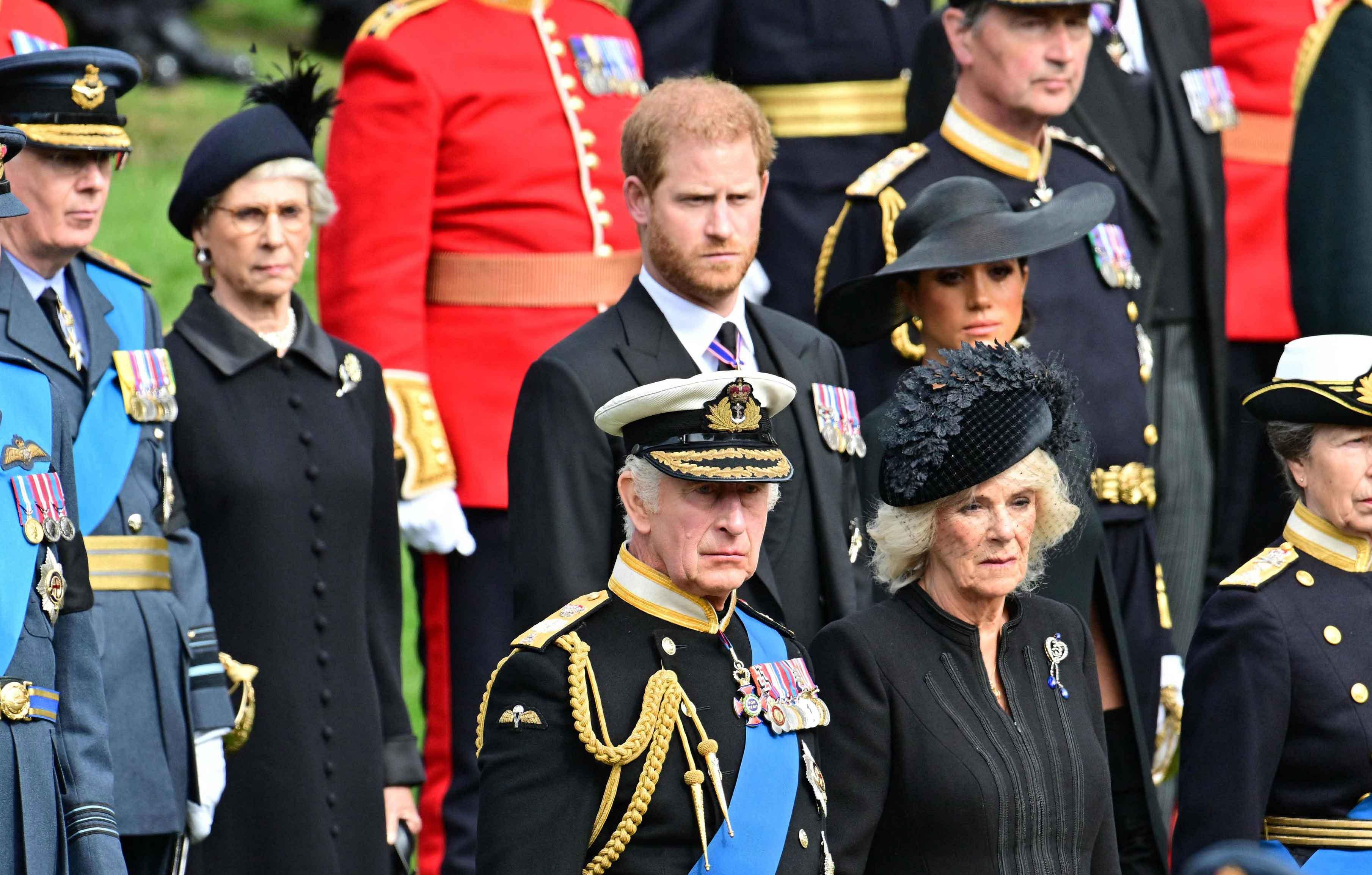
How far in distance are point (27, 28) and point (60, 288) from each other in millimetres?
1142

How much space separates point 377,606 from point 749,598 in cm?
171

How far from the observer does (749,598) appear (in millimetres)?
5480

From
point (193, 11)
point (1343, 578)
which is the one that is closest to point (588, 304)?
point (1343, 578)

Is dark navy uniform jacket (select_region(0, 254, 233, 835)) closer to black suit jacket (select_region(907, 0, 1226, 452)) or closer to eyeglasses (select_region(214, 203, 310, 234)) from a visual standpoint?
eyeglasses (select_region(214, 203, 310, 234))

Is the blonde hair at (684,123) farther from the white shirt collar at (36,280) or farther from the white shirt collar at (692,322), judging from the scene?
→ the white shirt collar at (36,280)

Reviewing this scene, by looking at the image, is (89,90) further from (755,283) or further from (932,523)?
(932,523)

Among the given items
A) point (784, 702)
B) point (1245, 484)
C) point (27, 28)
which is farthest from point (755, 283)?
point (784, 702)

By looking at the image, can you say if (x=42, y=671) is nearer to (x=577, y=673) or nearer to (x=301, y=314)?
(x=577, y=673)

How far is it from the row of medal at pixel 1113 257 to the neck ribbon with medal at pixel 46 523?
3151 millimetres

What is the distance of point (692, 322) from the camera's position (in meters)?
5.69

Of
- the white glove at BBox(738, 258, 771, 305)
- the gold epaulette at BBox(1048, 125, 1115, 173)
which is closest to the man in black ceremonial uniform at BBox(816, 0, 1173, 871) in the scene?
the gold epaulette at BBox(1048, 125, 1115, 173)

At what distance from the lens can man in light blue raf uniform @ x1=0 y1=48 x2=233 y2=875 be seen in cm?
600

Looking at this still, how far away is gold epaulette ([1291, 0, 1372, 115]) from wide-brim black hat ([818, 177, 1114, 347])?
136cm

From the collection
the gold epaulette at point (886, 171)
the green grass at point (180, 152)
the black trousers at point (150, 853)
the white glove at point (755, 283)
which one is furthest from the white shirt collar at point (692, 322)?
the green grass at point (180, 152)
